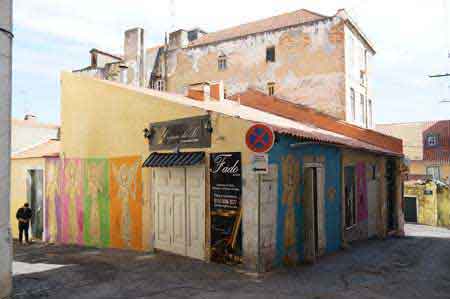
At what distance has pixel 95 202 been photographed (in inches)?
500

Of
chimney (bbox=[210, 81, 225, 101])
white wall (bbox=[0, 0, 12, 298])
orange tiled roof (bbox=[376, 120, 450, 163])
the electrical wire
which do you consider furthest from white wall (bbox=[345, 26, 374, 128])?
white wall (bbox=[0, 0, 12, 298])

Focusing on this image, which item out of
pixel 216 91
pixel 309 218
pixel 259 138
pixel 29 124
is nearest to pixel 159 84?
pixel 29 124

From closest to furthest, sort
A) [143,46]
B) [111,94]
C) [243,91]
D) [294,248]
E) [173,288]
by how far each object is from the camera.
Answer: [173,288]
[294,248]
[111,94]
[243,91]
[143,46]

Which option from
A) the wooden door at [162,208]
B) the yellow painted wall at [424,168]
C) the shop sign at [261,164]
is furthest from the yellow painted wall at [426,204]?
the shop sign at [261,164]

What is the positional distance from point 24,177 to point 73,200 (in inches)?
142

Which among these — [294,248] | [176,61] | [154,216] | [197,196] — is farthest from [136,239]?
[176,61]

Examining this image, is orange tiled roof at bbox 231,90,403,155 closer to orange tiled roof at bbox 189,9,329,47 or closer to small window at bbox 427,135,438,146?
orange tiled roof at bbox 189,9,329,47

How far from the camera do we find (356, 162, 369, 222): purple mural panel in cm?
1367

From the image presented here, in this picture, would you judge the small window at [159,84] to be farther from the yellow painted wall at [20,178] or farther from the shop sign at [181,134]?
the shop sign at [181,134]

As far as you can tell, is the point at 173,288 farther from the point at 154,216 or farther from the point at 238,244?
the point at 154,216

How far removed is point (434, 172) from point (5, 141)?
40.4 meters

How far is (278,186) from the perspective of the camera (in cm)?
898

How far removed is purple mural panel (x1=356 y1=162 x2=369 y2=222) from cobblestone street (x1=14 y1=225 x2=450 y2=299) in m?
2.74

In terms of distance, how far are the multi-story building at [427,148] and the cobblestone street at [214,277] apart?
31.0 m
